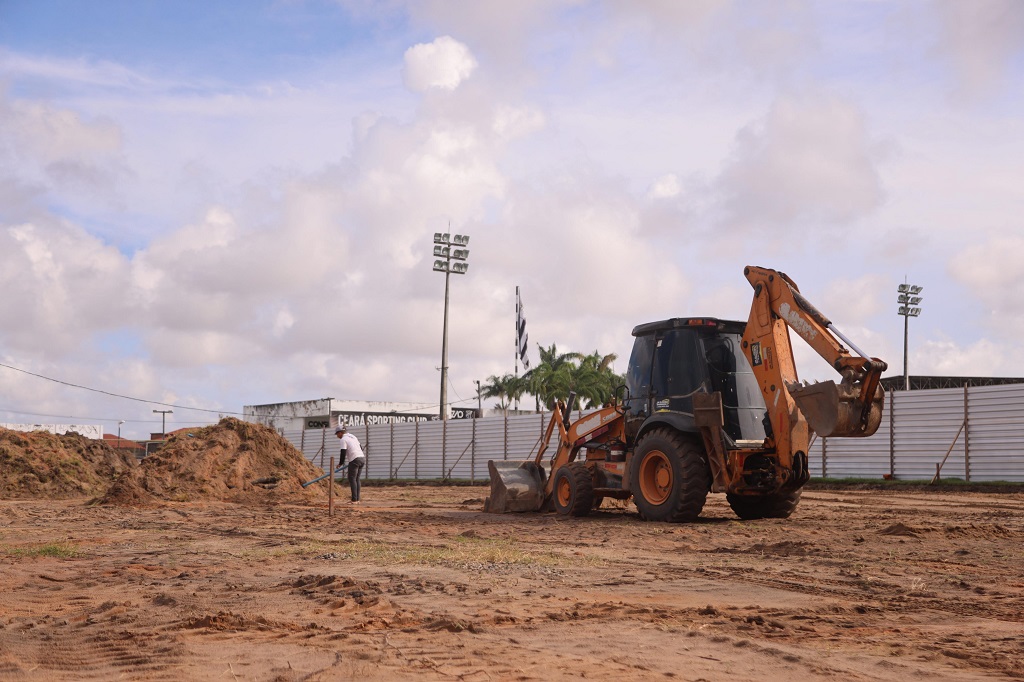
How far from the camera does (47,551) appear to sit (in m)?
11.3

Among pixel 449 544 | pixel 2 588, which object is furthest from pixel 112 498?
pixel 2 588

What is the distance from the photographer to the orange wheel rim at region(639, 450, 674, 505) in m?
14.6

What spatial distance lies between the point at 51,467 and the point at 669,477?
68.3 feet

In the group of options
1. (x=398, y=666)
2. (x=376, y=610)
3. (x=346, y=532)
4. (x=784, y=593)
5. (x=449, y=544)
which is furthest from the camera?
(x=346, y=532)

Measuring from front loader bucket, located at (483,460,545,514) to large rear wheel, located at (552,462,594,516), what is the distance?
86 centimetres

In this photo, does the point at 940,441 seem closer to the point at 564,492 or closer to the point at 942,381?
the point at 564,492

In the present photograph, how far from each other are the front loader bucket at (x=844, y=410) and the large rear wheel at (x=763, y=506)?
2.92 m

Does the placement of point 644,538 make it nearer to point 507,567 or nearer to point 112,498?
point 507,567

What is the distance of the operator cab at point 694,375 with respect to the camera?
14422mm

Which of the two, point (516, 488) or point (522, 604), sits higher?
point (516, 488)

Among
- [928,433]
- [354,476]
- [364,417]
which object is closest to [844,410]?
[354,476]

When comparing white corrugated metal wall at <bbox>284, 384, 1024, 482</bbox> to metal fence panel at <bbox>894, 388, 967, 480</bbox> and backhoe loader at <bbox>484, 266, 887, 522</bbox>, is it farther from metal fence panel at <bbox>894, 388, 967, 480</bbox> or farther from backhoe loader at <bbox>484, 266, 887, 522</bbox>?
backhoe loader at <bbox>484, 266, 887, 522</bbox>

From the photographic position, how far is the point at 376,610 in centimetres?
696

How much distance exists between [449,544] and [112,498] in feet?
41.7
